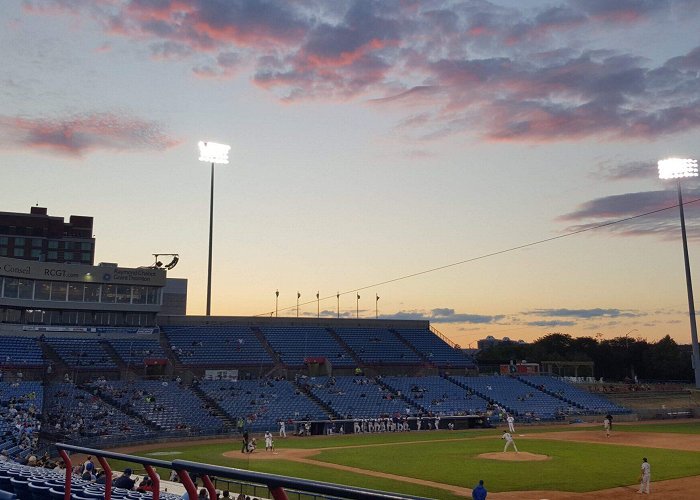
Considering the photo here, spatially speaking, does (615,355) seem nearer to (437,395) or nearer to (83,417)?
(437,395)

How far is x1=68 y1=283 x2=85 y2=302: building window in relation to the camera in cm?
6369

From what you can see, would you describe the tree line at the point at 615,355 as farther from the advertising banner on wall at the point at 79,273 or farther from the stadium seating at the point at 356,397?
the advertising banner on wall at the point at 79,273

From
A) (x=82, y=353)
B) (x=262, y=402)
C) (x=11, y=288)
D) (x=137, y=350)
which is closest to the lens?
(x=262, y=402)

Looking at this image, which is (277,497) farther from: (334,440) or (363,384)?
(363,384)

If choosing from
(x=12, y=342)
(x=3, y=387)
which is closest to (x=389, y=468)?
(x=3, y=387)

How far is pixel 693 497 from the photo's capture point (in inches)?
1007

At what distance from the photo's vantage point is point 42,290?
62281 millimetres

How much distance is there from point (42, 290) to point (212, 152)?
2206 cm

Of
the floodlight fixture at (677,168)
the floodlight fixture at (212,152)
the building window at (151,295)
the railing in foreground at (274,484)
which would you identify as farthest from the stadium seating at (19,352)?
the floodlight fixture at (677,168)

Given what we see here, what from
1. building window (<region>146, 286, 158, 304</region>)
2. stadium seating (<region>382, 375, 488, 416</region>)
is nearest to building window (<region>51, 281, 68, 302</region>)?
building window (<region>146, 286, 158, 304</region>)

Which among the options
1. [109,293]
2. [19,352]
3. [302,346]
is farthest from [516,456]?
[109,293]

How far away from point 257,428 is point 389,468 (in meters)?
21.1

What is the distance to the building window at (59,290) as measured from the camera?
6284cm

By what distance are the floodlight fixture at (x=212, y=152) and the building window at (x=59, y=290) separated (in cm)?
1894
